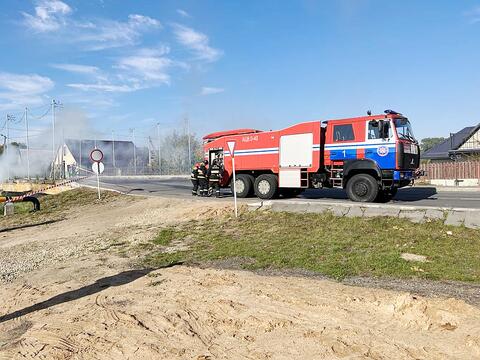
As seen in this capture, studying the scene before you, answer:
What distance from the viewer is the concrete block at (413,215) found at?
10.0 meters

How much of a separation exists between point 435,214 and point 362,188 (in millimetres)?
3735

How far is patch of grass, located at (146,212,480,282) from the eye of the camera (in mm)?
7398

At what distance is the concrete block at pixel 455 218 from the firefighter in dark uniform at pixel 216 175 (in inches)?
400

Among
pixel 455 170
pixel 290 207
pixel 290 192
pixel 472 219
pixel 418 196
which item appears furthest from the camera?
pixel 455 170

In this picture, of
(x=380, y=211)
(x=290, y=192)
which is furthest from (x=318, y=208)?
(x=290, y=192)

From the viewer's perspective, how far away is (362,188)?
13.6m

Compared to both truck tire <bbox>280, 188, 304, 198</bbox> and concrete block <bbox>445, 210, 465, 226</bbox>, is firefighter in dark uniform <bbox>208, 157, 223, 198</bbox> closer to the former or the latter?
truck tire <bbox>280, 188, 304, 198</bbox>

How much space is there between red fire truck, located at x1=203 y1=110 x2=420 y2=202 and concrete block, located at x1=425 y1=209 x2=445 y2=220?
Answer: 2963 mm

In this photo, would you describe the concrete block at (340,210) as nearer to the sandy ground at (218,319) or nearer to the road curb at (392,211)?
the road curb at (392,211)

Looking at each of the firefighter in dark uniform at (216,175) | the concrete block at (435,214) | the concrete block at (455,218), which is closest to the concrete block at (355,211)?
the concrete block at (435,214)

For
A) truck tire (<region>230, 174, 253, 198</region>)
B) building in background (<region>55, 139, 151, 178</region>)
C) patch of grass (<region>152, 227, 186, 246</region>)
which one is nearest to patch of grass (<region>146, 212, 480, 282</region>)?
patch of grass (<region>152, 227, 186, 246</region>)

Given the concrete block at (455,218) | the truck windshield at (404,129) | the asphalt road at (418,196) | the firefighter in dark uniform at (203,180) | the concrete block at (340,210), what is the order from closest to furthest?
the concrete block at (455,218) < the concrete block at (340,210) < the truck windshield at (404,129) < the asphalt road at (418,196) < the firefighter in dark uniform at (203,180)

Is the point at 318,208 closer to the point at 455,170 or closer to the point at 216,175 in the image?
the point at 216,175

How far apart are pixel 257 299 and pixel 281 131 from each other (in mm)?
10367
